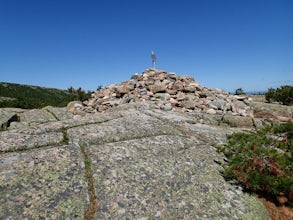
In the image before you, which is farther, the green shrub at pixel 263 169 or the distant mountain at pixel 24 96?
the distant mountain at pixel 24 96

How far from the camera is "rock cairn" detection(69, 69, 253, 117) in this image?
41.3ft

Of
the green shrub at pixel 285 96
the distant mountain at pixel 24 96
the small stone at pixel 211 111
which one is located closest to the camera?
the small stone at pixel 211 111

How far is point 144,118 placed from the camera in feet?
26.3

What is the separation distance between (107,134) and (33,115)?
9.85 meters

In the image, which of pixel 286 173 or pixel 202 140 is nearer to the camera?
pixel 286 173

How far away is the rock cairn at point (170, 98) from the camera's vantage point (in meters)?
12.6

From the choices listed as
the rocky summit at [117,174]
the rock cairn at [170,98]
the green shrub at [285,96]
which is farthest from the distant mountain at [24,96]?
the green shrub at [285,96]

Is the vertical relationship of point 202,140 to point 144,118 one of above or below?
below

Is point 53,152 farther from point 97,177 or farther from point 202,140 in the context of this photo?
point 202,140

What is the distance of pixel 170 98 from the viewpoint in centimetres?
1357

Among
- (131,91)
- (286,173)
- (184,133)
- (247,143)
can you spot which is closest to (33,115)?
(131,91)

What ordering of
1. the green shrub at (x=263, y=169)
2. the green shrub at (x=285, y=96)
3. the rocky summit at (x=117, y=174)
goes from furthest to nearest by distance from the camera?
the green shrub at (x=285, y=96) < the green shrub at (x=263, y=169) < the rocky summit at (x=117, y=174)

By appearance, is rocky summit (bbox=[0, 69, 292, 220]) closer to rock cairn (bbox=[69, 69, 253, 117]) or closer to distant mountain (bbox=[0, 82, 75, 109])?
rock cairn (bbox=[69, 69, 253, 117])

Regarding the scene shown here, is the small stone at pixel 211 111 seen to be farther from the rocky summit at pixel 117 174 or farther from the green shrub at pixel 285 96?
the green shrub at pixel 285 96
